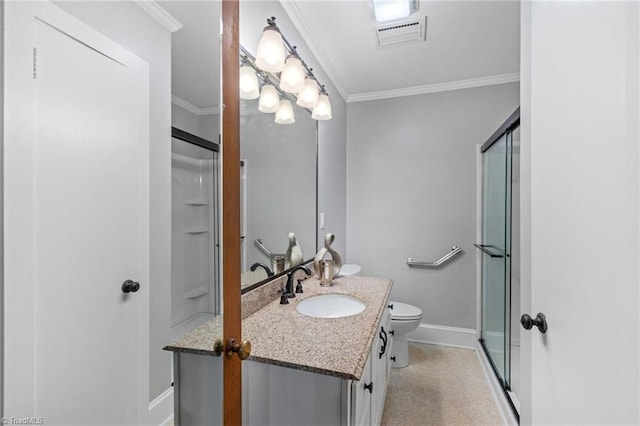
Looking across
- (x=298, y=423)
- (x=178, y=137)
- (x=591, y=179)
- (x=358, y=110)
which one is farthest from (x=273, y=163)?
(x=358, y=110)

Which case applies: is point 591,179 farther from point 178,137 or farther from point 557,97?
point 178,137

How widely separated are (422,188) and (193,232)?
2593 millimetres

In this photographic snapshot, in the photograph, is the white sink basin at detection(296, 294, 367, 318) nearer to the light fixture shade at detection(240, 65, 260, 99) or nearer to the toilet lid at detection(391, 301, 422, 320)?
the toilet lid at detection(391, 301, 422, 320)

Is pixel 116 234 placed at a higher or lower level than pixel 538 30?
lower

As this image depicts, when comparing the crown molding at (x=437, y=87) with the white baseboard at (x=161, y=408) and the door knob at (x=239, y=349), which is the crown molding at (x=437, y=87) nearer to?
the door knob at (x=239, y=349)

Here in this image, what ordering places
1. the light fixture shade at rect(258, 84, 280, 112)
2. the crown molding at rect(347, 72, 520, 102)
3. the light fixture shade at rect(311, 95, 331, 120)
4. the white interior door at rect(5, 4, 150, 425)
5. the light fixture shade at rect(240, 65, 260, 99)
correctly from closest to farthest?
the white interior door at rect(5, 4, 150, 425)
the light fixture shade at rect(240, 65, 260, 99)
the light fixture shade at rect(258, 84, 280, 112)
the light fixture shade at rect(311, 95, 331, 120)
the crown molding at rect(347, 72, 520, 102)

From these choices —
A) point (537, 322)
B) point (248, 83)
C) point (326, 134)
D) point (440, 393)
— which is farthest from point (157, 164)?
point (440, 393)

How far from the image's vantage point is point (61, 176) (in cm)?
42

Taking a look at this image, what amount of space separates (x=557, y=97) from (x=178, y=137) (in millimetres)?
1081

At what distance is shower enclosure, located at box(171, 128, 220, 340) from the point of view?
663 mm

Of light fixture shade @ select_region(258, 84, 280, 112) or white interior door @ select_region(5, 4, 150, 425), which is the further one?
light fixture shade @ select_region(258, 84, 280, 112)

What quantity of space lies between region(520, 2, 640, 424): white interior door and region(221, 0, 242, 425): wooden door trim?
0.89 meters

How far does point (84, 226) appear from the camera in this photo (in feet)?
1.51

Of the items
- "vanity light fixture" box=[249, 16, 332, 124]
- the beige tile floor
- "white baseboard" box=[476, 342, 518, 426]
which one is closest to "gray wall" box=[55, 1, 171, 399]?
"vanity light fixture" box=[249, 16, 332, 124]
